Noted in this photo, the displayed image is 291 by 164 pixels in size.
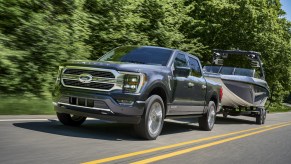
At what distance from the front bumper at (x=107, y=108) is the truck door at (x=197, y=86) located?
243cm

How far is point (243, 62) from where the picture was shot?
3319 centimetres

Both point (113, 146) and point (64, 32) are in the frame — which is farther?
point (64, 32)

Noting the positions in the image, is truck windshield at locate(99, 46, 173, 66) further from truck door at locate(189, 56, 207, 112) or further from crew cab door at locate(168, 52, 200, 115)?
truck door at locate(189, 56, 207, 112)

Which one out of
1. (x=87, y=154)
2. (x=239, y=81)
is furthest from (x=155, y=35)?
(x=87, y=154)

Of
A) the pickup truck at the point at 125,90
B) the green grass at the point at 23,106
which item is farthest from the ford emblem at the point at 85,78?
the green grass at the point at 23,106

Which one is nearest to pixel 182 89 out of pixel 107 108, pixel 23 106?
pixel 107 108

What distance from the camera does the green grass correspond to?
33.6 feet

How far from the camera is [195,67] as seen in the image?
417 inches

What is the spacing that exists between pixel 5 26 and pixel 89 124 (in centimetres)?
409

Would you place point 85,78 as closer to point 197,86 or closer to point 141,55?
point 141,55

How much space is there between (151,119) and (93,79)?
1.30 metres

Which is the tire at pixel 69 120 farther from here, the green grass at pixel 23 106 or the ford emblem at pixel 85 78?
the green grass at pixel 23 106

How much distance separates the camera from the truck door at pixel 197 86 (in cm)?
1002

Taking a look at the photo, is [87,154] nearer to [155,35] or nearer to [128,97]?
[128,97]
